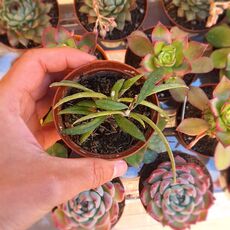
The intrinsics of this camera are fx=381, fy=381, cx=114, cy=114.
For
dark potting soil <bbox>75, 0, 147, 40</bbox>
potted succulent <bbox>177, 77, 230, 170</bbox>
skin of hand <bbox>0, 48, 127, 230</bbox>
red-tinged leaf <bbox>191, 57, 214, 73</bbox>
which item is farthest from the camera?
dark potting soil <bbox>75, 0, 147, 40</bbox>

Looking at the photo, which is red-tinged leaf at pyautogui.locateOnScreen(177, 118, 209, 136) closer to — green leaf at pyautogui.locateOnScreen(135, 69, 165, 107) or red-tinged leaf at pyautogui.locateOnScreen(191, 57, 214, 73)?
red-tinged leaf at pyautogui.locateOnScreen(191, 57, 214, 73)

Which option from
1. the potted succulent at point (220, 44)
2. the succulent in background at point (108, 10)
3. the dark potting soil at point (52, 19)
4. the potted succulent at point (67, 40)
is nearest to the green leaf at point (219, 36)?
the potted succulent at point (220, 44)

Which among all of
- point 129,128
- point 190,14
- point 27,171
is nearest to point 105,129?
point 129,128

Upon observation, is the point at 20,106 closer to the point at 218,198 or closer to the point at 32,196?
the point at 32,196

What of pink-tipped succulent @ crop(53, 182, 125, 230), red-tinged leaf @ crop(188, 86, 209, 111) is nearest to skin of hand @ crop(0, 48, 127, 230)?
pink-tipped succulent @ crop(53, 182, 125, 230)

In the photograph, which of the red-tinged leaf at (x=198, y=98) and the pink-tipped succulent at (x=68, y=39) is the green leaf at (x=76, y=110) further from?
the red-tinged leaf at (x=198, y=98)

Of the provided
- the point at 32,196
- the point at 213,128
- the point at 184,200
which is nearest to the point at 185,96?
the point at 213,128

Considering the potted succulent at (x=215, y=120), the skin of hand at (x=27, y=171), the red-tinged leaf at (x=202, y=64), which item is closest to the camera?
the skin of hand at (x=27, y=171)
